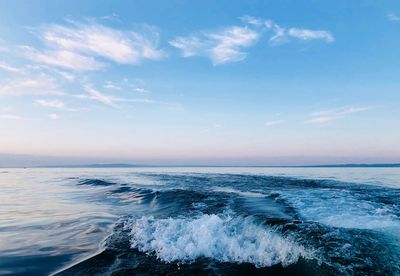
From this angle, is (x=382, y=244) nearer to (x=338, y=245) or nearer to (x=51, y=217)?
(x=338, y=245)

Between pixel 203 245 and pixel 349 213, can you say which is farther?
pixel 349 213

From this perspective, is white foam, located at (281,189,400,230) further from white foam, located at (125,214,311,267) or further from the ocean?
white foam, located at (125,214,311,267)

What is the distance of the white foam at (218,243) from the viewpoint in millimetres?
6355

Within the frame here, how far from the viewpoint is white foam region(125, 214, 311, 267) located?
636cm

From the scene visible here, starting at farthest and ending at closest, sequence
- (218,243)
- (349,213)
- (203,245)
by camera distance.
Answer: (349,213) → (218,243) → (203,245)

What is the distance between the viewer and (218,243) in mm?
7090

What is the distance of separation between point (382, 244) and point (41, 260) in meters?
8.17

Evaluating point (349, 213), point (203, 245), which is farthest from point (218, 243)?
point (349, 213)

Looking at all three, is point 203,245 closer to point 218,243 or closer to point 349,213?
point 218,243

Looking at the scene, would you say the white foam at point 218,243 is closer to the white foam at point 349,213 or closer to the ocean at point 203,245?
the ocean at point 203,245

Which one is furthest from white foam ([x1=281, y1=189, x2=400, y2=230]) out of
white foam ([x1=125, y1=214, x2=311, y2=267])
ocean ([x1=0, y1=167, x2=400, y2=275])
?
white foam ([x1=125, y1=214, x2=311, y2=267])

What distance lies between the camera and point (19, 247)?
308 inches

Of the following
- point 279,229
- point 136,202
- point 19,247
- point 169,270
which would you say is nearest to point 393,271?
point 279,229

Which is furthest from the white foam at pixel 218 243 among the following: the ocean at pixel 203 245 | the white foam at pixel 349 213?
the white foam at pixel 349 213
